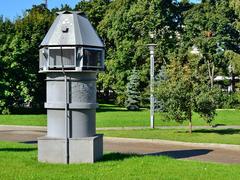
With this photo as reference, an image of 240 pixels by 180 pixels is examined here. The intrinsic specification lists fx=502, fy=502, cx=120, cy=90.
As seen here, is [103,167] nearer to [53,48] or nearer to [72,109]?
[72,109]

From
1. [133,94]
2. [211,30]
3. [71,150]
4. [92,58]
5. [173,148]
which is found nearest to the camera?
[71,150]

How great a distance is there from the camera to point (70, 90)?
39.5 ft

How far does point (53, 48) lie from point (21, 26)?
112 feet

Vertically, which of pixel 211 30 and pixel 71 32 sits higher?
pixel 211 30

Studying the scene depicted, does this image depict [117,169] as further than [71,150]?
No

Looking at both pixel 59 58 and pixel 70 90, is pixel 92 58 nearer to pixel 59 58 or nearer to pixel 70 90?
pixel 59 58

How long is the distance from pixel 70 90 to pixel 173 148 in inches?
309

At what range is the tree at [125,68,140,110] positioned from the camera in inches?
2058

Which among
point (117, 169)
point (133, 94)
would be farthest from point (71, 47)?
point (133, 94)

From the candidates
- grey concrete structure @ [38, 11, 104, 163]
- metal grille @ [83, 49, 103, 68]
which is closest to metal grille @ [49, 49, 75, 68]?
grey concrete structure @ [38, 11, 104, 163]

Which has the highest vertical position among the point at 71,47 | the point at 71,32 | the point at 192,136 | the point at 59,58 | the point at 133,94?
the point at 71,32

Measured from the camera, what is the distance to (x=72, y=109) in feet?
39.4

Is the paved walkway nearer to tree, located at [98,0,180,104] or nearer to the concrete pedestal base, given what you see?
the concrete pedestal base

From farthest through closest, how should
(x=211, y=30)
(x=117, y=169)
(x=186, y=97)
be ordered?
(x=211, y=30), (x=186, y=97), (x=117, y=169)
